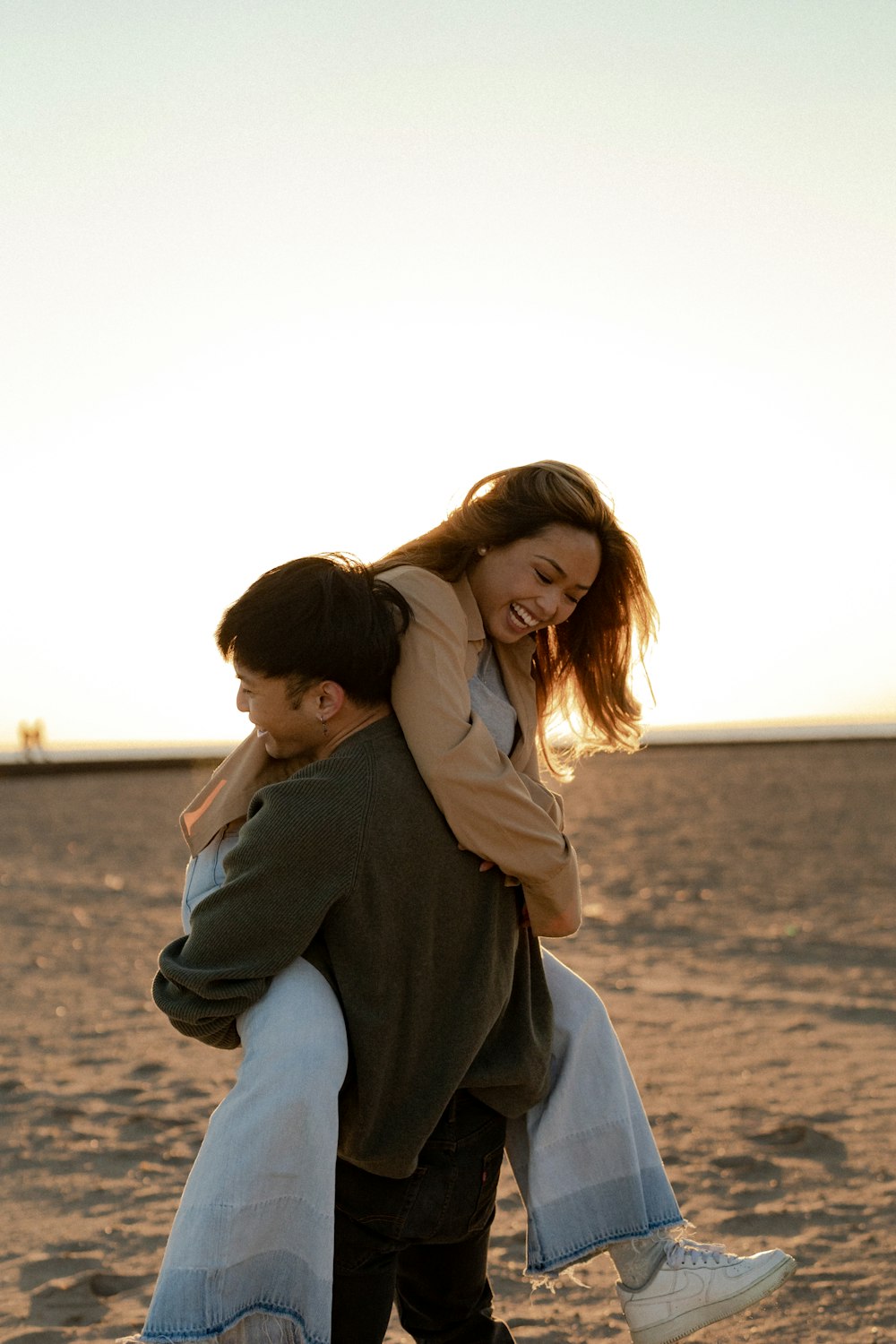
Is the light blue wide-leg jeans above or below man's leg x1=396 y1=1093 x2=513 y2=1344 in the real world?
above

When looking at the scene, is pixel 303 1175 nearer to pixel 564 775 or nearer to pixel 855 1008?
pixel 564 775

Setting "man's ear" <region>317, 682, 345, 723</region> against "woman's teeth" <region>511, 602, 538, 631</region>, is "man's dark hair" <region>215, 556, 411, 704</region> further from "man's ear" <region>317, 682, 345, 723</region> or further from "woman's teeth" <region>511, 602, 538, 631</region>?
"woman's teeth" <region>511, 602, 538, 631</region>

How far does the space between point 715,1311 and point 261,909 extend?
3.58 ft

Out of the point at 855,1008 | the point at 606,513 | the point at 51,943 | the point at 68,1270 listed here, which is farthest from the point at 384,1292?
the point at 51,943

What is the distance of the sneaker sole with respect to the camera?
2557 mm

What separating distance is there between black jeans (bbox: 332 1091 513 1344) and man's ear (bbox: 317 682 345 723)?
2.41 feet

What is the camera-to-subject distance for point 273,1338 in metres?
2.26

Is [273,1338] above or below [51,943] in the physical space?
above

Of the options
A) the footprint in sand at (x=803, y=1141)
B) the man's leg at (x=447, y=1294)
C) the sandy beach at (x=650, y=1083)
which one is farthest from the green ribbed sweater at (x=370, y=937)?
the footprint in sand at (x=803, y=1141)

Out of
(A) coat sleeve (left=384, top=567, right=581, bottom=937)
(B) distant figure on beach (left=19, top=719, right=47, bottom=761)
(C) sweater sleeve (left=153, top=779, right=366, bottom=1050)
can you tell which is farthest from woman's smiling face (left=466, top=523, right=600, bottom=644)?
(B) distant figure on beach (left=19, top=719, right=47, bottom=761)

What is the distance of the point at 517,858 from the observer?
2543 mm

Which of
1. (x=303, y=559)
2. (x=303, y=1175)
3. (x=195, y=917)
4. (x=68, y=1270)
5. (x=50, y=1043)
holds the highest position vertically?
(x=303, y=559)

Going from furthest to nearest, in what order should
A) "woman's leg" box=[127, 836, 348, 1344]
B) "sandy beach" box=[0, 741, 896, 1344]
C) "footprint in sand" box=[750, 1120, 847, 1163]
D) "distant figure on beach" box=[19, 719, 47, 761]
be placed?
"distant figure on beach" box=[19, 719, 47, 761]
"footprint in sand" box=[750, 1120, 847, 1163]
"sandy beach" box=[0, 741, 896, 1344]
"woman's leg" box=[127, 836, 348, 1344]

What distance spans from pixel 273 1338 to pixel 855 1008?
6984 mm
